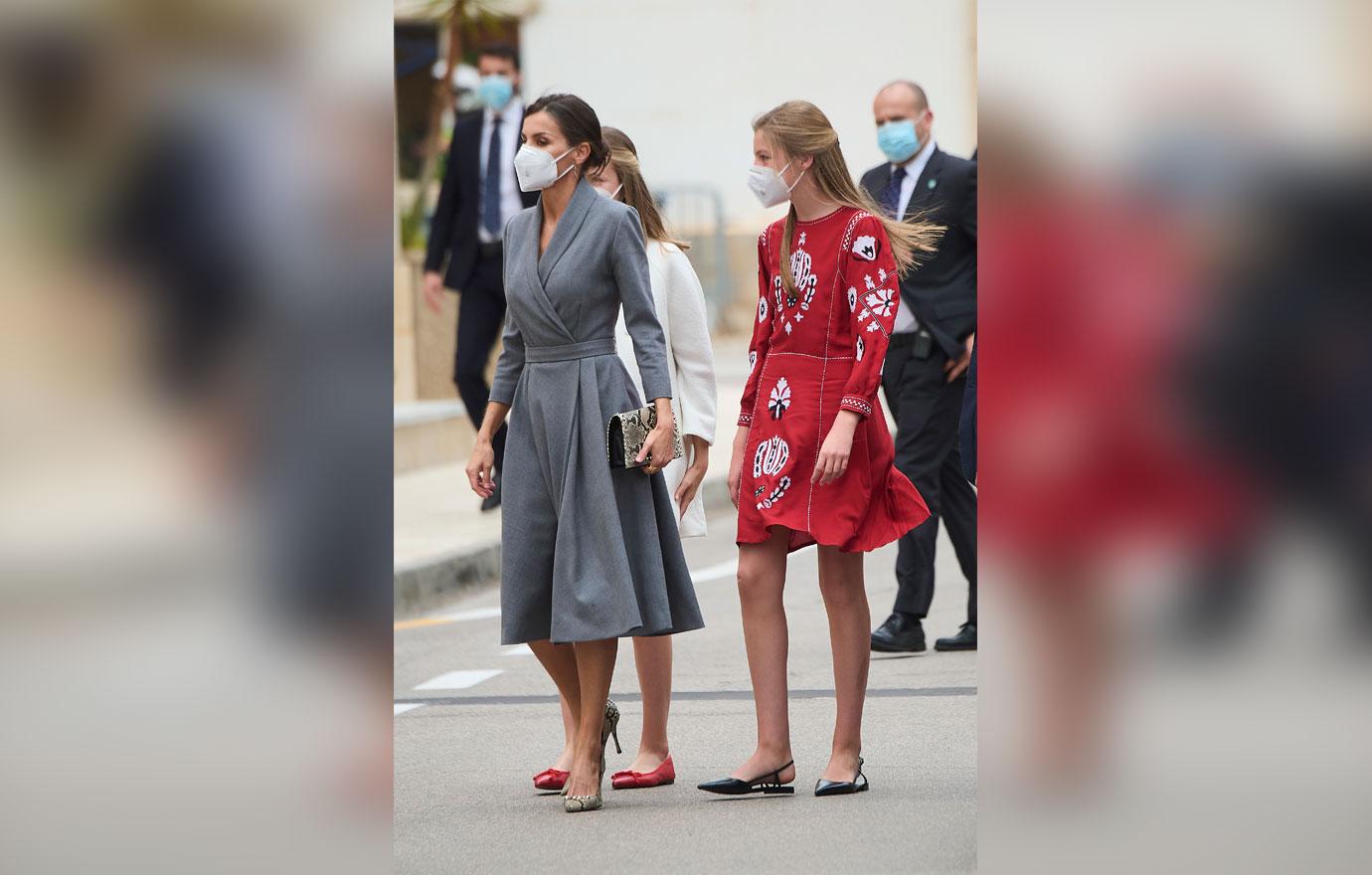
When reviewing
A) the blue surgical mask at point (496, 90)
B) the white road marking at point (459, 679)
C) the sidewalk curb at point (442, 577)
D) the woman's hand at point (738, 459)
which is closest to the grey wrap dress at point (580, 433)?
the woman's hand at point (738, 459)

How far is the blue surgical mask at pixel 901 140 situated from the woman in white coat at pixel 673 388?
1944 millimetres

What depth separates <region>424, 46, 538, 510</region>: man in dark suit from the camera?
11.1 m

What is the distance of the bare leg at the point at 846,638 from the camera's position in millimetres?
5754

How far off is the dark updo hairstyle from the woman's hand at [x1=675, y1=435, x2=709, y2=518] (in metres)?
0.81

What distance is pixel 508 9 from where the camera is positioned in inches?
1045
